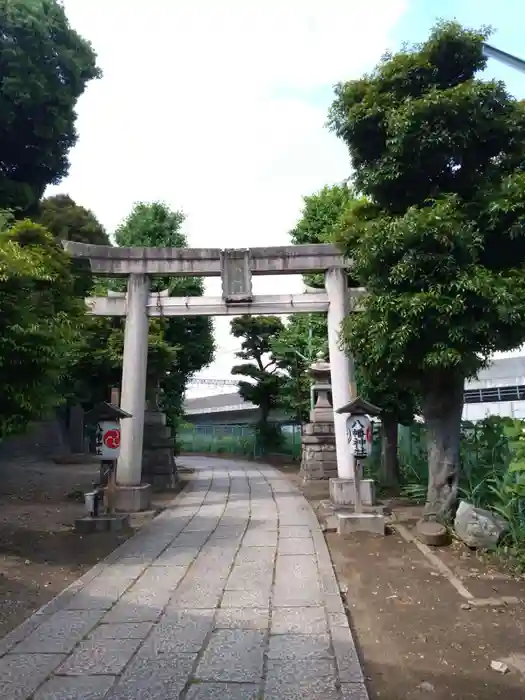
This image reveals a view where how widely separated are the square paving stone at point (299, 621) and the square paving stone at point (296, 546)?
2418 mm

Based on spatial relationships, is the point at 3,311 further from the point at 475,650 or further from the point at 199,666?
the point at 475,650

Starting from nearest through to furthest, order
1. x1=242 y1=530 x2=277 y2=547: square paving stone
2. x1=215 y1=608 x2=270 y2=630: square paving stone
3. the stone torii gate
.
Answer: x1=215 y1=608 x2=270 y2=630: square paving stone → x1=242 y1=530 x2=277 y2=547: square paving stone → the stone torii gate

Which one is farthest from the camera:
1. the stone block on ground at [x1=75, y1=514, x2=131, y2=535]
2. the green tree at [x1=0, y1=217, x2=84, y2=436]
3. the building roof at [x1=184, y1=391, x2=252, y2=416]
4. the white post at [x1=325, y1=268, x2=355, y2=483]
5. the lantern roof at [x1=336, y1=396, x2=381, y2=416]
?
the building roof at [x1=184, y1=391, x2=252, y2=416]

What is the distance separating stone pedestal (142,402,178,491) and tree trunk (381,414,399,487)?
5.49 meters

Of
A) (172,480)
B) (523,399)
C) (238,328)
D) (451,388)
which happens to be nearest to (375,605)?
(451,388)

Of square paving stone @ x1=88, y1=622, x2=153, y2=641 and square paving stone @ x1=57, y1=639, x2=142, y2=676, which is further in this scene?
square paving stone @ x1=88, y1=622, x2=153, y2=641

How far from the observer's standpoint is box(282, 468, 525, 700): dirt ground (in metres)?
3.89

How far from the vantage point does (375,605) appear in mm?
5629

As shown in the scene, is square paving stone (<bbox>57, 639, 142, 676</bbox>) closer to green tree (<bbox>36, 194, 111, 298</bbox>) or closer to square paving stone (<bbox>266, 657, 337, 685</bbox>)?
square paving stone (<bbox>266, 657, 337, 685</bbox>)

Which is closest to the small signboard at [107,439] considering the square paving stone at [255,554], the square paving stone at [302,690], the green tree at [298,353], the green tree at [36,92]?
the square paving stone at [255,554]

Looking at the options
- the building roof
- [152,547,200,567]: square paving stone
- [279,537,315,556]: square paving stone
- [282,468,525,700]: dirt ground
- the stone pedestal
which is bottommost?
[282,468,525,700]: dirt ground

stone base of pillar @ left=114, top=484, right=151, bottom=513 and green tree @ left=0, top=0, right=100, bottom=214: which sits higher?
green tree @ left=0, top=0, right=100, bottom=214

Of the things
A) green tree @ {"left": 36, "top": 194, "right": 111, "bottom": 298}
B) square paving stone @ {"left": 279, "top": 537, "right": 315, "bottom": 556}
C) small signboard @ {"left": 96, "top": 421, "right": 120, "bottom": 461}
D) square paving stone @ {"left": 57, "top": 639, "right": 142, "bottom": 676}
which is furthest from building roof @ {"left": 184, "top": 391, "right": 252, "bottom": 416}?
square paving stone @ {"left": 57, "top": 639, "right": 142, "bottom": 676}

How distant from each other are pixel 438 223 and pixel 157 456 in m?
10.3
